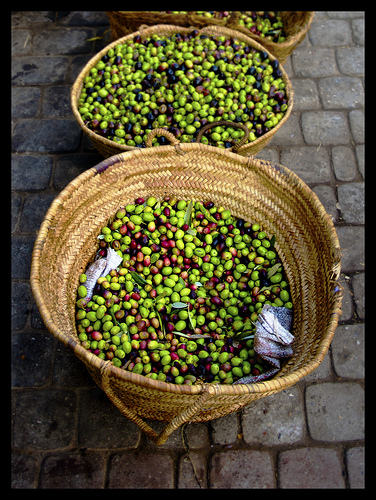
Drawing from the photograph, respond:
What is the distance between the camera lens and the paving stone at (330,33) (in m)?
4.63

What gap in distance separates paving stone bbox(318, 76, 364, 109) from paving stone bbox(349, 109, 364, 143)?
0.10 m

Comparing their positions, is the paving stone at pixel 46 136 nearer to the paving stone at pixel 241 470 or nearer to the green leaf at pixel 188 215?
the green leaf at pixel 188 215

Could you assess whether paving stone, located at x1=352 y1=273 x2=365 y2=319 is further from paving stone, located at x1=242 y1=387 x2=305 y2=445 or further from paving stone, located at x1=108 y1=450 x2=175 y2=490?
paving stone, located at x1=108 y1=450 x2=175 y2=490

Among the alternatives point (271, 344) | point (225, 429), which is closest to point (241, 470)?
point (225, 429)

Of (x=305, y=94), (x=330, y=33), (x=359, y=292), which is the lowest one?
(x=359, y=292)

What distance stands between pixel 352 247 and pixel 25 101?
360cm

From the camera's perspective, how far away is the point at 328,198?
366cm

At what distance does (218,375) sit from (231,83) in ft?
7.69

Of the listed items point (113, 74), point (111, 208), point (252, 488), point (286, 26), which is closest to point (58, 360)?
point (111, 208)

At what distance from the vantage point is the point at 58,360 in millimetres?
2895

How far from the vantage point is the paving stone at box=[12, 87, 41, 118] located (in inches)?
161

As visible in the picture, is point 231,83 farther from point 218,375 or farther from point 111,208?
point 218,375

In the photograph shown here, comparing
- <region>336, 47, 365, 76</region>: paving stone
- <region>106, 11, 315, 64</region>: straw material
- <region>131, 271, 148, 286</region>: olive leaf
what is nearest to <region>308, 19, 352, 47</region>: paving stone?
<region>336, 47, 365, 76</region>: paving stone

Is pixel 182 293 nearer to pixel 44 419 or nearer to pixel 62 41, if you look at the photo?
pixel 44 419
